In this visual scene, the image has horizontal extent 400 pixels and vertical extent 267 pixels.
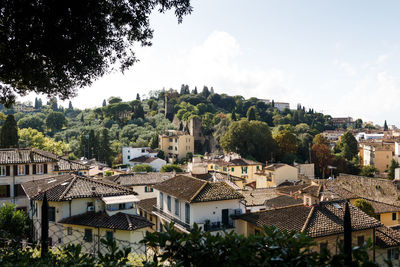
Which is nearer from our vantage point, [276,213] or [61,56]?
[61,56]

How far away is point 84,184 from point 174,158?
47643 mm

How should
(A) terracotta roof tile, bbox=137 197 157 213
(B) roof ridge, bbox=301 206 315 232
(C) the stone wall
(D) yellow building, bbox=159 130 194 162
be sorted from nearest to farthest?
(B) roof ridge, bbox=301 206 315 232, (A) terracotta roof tile, bbox=137 197 157 213, (C) the stone wall, (D) yellow building, bbox=159 130 194 162

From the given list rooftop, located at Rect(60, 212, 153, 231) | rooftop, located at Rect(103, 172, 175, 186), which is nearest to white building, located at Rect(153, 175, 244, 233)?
rooftop, located at Rect(60, 212, 153, 231)

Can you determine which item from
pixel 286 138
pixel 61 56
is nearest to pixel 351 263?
pixel 61 56

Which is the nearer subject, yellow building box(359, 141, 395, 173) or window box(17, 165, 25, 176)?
window box(17, 165, 25, 176)

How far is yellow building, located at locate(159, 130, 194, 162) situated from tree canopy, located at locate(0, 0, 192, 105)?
59697 mm

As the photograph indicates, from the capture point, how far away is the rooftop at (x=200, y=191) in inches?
A: 696

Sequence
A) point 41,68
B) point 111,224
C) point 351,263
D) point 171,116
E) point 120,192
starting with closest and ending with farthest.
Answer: point 351,263, point 41,68, point 111,224, point 120,192, point 171,116

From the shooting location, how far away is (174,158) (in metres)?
66.9

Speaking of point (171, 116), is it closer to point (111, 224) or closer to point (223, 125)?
point (223, 125)

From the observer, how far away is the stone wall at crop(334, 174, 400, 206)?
1136 inches

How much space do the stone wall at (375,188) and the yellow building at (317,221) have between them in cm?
1460

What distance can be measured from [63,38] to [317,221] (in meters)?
13.5

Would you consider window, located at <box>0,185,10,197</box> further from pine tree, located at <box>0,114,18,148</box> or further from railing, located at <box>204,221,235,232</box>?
pine tree, located at <box>0,114,18,148</box>
